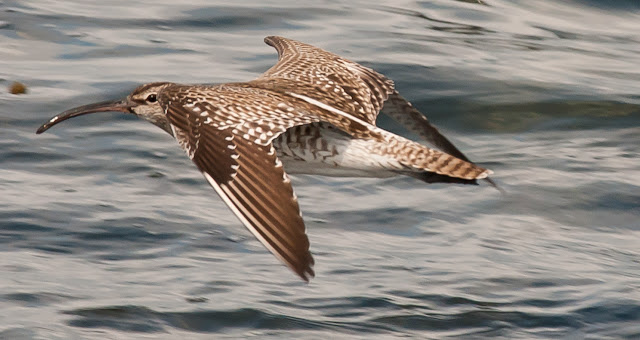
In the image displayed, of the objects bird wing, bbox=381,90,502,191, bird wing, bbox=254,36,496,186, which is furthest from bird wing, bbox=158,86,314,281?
bird wing, bbox=381,90,502,191

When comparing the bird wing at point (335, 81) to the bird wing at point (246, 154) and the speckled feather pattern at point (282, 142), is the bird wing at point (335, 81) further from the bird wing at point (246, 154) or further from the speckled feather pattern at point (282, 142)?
the bird wing at point (246, 154)

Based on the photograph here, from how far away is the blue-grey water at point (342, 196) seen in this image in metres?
8.38

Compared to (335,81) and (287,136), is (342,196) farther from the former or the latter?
(287,136)

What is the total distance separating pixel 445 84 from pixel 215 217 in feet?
12.7

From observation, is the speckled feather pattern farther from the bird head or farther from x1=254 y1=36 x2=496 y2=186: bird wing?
the bird head

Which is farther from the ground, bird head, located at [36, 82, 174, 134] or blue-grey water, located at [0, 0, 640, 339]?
bird head, located at [36, 82, 174, 134]

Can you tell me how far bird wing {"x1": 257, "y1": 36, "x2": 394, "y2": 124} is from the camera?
8.43 metres

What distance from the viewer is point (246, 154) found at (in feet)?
22.5

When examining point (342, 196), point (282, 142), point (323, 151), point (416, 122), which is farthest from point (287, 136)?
point (342, 196)

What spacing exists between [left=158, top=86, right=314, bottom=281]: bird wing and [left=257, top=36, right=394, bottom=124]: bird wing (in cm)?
80

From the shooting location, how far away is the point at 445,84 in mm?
13070

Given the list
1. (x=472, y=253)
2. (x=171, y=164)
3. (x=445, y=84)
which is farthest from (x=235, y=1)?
(x=472, y=253)

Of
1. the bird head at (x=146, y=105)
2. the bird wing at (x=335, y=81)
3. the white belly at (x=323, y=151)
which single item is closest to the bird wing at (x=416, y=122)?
the bird wing at (x=335, y=81)

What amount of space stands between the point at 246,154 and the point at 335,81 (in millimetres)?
2064
